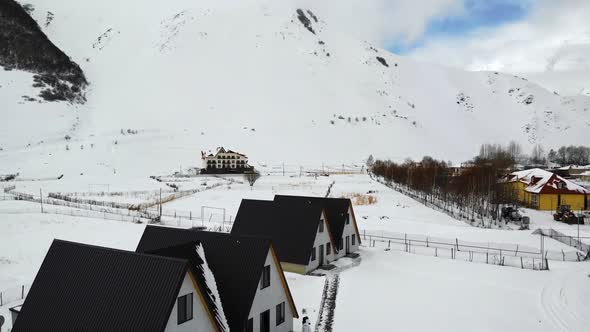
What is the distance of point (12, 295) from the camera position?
838 inches

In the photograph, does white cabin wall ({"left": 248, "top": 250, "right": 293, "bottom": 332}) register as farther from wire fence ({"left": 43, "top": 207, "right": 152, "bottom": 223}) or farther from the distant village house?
the distant village house

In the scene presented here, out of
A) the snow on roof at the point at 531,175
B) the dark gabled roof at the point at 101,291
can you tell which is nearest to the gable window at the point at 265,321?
the dark gabled roof at the point at 101,291

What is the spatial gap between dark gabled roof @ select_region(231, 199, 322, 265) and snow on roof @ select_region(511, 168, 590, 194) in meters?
42.7

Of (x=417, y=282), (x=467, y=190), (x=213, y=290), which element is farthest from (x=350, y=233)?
(x=467, y=190)

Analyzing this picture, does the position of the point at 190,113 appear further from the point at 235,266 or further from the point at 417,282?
the point at 235,266

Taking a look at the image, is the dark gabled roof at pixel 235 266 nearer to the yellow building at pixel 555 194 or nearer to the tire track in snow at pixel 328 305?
the tire track in snow at pixel 328 305

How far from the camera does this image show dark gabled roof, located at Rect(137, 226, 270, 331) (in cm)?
1514

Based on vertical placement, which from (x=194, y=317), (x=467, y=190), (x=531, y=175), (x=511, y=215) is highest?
(x=531, y=175)

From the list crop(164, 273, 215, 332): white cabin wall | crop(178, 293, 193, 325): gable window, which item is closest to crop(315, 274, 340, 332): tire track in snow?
crop(164, 273, 215, 332): white cabin wall

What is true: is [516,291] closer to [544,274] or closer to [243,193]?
[544,274]

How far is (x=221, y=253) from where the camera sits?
54.9ft

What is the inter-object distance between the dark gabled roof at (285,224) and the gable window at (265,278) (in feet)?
31.0

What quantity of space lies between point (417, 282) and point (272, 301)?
1189 cm

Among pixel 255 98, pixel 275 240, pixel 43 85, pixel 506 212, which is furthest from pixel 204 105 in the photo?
pixel 275 240
